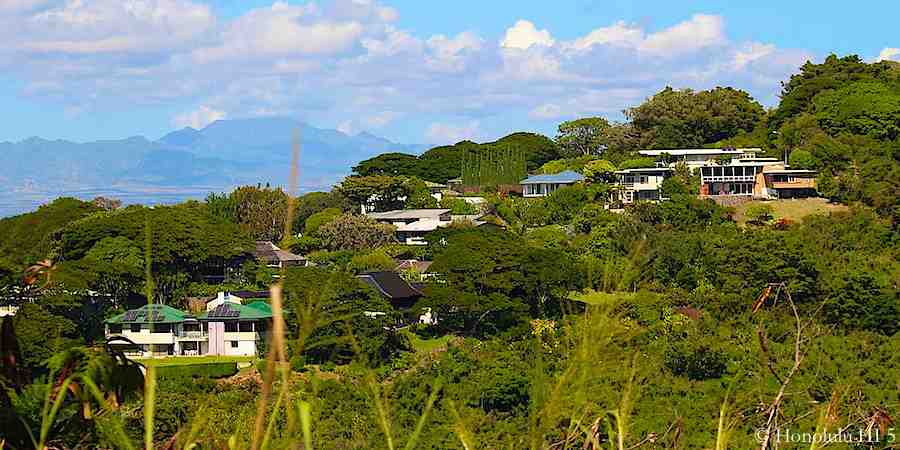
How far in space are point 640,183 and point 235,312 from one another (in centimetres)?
1014

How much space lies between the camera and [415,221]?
23.5m

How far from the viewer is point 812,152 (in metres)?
23.1

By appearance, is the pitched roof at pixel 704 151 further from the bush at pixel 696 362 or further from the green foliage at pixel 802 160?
the bush at pixel 696 362

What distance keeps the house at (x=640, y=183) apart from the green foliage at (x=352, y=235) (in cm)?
491

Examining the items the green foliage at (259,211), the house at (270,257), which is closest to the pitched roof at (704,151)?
the green foliage at (259,211)

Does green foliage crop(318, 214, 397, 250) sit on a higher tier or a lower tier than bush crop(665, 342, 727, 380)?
higher

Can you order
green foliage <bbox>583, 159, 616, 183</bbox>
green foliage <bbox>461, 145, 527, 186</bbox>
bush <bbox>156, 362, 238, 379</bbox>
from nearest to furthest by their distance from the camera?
bush <bbox>156, 362, 238, 379</bbox> → green foliage <bbox>583, 159, 616, 183</bbox> → green foliage <bbox>461, 145, 527, 186</bbox>

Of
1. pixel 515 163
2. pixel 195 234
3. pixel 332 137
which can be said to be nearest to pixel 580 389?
pixel 195 234

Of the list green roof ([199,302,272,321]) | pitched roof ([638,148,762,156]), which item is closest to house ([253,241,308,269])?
green roof ([199,302,272,321])

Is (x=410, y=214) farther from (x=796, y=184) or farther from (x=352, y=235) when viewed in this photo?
(x=796, y=184)

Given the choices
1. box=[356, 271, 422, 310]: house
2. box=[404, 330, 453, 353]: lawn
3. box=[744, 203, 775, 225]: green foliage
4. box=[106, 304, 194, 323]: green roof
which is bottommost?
box=[404, 330, 453, 353]: lawn

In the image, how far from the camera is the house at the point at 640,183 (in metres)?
22.9

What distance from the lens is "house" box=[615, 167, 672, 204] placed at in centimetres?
2289

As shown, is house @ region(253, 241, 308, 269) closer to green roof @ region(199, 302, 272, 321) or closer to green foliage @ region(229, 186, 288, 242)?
green roof @ region(199, 302, 272, 321)
